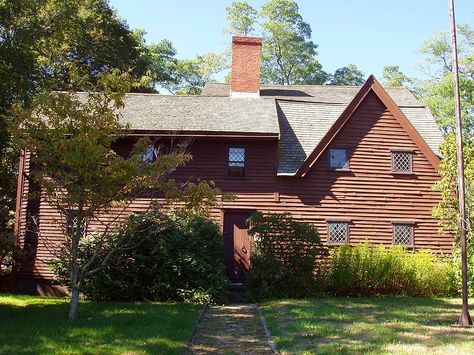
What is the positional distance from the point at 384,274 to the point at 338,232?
2691 millimetres

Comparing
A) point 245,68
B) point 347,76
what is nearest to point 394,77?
point 347,76

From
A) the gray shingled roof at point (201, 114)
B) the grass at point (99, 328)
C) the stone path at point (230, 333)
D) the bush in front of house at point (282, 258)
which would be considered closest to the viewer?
the grass at point (99, 328)

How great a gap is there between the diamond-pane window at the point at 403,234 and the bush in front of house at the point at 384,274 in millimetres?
1885

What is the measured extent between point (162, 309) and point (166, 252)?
2.55 meters

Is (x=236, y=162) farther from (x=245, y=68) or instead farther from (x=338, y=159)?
(x=245, y=68)

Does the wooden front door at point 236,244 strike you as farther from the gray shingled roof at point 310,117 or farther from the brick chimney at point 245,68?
the brick chimney at point 245,68

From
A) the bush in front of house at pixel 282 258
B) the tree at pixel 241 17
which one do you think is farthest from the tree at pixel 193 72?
the bush in front of house at pixel 282 258

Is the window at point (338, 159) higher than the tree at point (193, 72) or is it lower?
lower

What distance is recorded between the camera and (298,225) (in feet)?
52.7

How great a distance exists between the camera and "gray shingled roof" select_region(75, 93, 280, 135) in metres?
18.6

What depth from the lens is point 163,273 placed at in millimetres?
15344

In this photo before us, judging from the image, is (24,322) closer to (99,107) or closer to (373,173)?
(99,107)

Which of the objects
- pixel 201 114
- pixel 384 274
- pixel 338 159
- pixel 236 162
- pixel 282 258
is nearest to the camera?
pixel 282 258

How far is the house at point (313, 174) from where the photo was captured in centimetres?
1862
